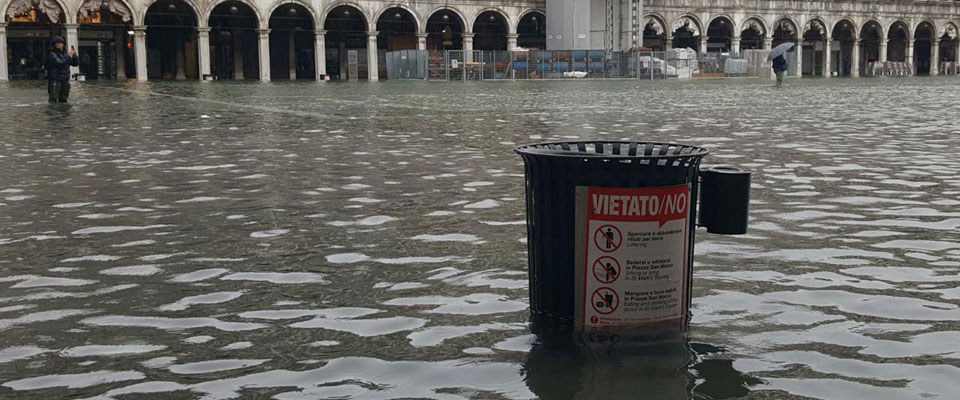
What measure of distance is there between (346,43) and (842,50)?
31.5 metres

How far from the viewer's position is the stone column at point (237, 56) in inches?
1948

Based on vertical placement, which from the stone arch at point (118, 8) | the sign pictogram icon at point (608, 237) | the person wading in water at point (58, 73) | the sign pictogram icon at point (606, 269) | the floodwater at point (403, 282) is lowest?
the floodwater at point (403, 282)

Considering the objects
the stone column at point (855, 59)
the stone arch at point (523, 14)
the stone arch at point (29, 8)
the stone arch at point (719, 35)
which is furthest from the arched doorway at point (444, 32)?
the stone column at point (855, 59)

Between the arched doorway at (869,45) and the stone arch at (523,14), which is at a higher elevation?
the stone arch at (523,14)

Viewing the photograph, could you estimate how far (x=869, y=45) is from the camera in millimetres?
68500

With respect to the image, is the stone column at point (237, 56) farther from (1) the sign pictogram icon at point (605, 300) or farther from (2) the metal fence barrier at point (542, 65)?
(1) the sign pictogram icon at point (605, 300)

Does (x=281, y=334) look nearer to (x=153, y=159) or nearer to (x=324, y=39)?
(x=153, y=159)

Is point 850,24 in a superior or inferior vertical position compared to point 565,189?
superior

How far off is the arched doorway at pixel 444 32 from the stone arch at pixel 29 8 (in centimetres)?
1742

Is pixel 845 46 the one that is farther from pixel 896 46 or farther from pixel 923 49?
pixel 923 49

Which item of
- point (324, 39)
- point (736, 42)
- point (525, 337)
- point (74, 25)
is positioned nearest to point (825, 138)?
point (525, 337)

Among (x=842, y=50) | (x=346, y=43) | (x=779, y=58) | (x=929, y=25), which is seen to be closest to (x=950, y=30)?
(x=929, y=25)

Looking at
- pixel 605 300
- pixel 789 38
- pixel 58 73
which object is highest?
pixel 789 38

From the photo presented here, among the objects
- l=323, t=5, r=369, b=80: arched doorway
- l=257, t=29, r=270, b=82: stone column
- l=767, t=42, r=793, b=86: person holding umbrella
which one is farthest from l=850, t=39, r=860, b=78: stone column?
l=257, t=29, r=270, b=82: stone column
